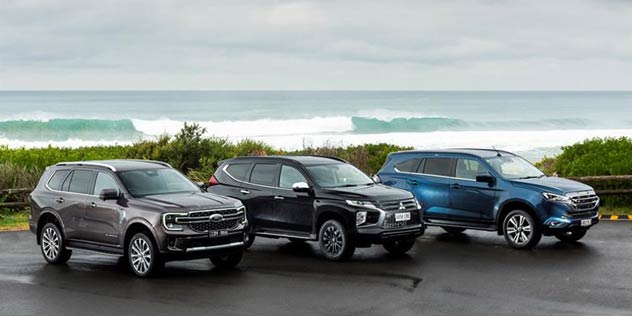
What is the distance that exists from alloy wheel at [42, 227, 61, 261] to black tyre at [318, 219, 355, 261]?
4.62 meters

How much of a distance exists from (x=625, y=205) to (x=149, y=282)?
14465mm

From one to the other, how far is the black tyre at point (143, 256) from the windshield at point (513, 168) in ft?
24.5

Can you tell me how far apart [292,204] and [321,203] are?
766 millimetres

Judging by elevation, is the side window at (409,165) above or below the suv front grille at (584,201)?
above

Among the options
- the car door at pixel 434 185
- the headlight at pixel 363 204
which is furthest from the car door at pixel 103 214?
the car door at pixel 434 185

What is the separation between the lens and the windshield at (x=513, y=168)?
19250 mm

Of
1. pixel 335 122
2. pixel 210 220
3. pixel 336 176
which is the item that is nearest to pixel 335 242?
pixel 336 176

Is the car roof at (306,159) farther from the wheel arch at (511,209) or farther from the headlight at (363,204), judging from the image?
the wheel arch at (511,209)

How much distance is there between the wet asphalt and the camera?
41.3ft

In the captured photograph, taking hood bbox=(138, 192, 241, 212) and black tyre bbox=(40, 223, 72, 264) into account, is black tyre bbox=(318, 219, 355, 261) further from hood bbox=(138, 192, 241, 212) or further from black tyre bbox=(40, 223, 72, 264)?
black tyre bbox=(40, 223, 72, 264)

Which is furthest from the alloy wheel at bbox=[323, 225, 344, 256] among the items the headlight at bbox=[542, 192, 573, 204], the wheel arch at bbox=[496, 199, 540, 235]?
the headlight at bbox=[542, 192, 573, 204]

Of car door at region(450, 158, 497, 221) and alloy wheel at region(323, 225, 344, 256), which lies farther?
car door at region(450, 158, 497, 221)

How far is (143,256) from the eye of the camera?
15.3 metres

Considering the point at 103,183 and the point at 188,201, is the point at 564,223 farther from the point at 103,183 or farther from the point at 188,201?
the point at 103,183
